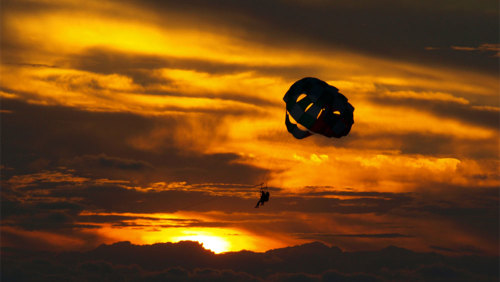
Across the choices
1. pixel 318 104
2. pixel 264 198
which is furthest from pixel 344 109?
pixel 264 198

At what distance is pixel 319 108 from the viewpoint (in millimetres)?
138375

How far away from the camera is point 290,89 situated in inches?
5512

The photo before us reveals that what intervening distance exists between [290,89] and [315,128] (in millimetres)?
4636

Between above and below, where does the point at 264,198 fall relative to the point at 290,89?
below

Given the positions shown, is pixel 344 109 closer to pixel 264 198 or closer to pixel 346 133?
pixel 346 133

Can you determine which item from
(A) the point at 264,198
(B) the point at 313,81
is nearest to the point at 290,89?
(B) the point at 313,81

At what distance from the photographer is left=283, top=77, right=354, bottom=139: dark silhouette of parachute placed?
138 metres

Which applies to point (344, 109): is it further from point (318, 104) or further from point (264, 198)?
point (264, 198)

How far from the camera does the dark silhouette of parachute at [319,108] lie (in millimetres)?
137750

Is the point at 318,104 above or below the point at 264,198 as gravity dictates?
above

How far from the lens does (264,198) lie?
137 m

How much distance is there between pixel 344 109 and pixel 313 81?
4.17 m

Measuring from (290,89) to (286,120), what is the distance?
345 cm

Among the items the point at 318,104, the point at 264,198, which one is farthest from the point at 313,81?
the point at 264,198
